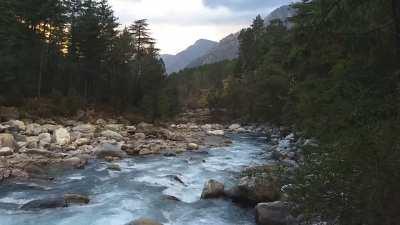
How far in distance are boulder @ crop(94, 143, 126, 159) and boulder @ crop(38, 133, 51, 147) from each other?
2894 millimetres

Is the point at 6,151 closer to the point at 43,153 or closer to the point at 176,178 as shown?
the point at 43,153

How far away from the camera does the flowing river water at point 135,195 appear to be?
12867mm

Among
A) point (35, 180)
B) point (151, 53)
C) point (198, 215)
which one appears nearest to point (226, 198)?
point (198, 215)

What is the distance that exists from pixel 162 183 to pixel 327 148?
36.0 ft

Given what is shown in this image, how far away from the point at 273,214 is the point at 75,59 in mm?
41558

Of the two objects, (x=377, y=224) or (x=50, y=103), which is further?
(x=50, y=103)

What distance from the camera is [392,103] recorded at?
25.3ft

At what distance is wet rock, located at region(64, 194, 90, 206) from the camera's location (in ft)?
46.9

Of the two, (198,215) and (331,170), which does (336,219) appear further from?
(198,215)

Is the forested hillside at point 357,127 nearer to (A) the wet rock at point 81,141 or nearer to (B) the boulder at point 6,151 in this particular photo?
(B) the boulder at point 6,151

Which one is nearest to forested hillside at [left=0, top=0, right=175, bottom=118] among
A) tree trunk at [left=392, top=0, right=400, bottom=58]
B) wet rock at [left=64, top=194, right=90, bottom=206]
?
wet rock at [left=64, top=194, right=90, bottom=206]

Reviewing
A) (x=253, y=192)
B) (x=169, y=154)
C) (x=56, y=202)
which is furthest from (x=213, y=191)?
(x=169, y=154)

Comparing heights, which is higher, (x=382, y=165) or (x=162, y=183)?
(x=382, y=165)

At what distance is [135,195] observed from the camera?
16.0 metres
